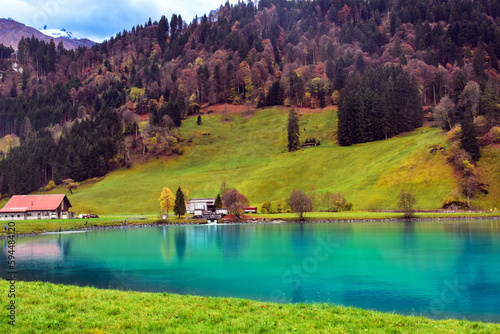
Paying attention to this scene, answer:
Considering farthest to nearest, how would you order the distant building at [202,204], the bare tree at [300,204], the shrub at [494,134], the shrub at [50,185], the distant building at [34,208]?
the shrub at [50,185]
the distant building at [202,204]
the shrub at [494,134]
the distant building at [34,208]
the bare tree at [300,204]

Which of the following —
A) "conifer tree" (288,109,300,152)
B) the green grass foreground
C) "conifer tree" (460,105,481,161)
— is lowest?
the green grass foreground

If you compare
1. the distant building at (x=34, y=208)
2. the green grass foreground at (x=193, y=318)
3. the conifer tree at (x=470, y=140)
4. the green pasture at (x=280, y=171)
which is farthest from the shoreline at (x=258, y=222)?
the green grass foreground at (x=193, y=318)

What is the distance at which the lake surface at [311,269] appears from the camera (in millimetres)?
25359

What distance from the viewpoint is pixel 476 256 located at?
41.0 metres

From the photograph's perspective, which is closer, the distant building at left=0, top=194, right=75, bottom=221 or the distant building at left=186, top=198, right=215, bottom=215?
the distant building at left=0, top=194, right=75, bottom=221

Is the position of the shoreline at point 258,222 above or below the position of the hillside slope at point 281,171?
below

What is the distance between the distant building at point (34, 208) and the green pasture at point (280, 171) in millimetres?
15746

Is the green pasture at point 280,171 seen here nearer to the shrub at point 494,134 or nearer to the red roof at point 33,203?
the shrub at point 494,134

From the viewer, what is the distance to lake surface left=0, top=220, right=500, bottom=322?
25.4 m

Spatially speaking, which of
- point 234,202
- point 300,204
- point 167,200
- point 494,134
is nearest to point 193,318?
point 300,204

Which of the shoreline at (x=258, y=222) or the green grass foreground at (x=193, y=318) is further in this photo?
the shoreline at (x=258, y=222)

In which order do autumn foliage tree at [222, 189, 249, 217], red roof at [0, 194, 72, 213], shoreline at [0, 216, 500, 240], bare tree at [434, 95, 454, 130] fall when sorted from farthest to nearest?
1. bare tree at [434, 95, 454, 130]
2. autumn foliage tree at [222, 189, 249, 217]
3. red roof at [0, 194, 72, 213]
4. shoreline at [0, 216, 500, 240]

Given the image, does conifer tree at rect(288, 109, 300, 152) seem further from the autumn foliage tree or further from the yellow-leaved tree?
the yellow-leaved tree

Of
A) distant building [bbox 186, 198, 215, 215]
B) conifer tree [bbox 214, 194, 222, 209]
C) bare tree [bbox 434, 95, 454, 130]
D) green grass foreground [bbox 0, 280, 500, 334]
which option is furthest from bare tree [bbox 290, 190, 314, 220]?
green grass foreground [bbox 0, 280, 500, 334]
